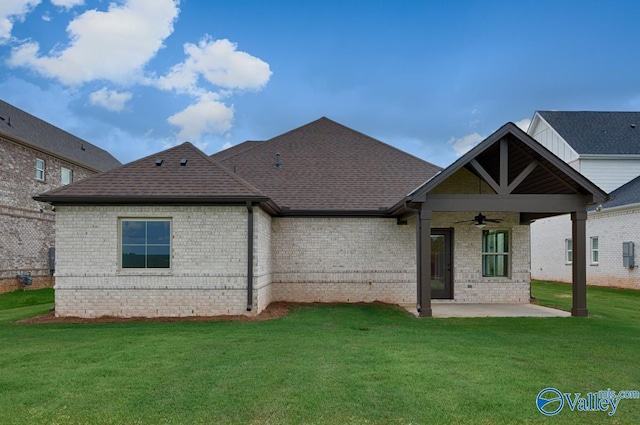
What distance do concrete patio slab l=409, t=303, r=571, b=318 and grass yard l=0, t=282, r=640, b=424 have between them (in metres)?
1.22

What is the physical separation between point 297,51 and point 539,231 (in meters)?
18.5

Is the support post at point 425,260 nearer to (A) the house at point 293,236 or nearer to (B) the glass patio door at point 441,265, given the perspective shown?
(A) the house at point 293,236

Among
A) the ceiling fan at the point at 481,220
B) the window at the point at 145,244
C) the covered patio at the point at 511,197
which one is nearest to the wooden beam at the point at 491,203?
the covered patio at the point at 511,197

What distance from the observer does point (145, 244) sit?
1096 centimetres

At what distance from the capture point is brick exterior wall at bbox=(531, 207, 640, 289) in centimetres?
2003

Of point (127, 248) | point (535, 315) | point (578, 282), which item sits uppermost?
point (127, 248)

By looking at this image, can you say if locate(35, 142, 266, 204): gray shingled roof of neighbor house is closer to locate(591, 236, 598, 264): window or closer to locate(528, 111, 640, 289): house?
locate(528, 111, 640, 289): house

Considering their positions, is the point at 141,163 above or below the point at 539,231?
above

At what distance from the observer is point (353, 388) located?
542 centimetres

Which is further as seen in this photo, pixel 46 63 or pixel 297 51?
pixel 46 63

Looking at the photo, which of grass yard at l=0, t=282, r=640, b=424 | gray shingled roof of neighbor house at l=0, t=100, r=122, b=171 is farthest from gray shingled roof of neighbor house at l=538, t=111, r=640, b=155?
gray shingled roof of neighbor house at l=0, t=100, r=122, b=171

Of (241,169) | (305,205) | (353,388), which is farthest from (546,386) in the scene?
(241,169)

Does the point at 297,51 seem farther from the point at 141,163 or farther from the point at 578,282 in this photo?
the point at 578,282

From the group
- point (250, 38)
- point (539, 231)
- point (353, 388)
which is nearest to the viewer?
point (353, 388)
